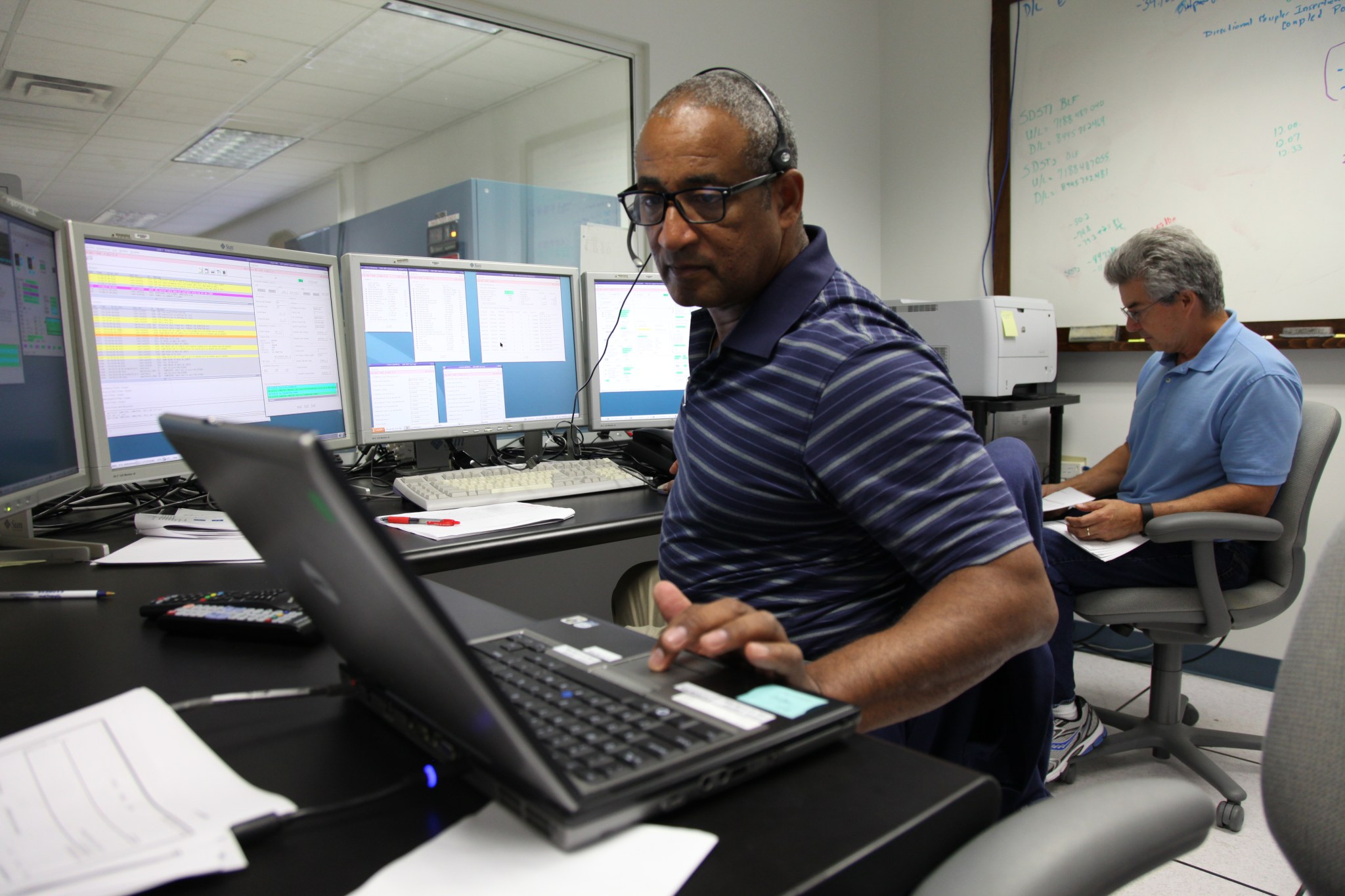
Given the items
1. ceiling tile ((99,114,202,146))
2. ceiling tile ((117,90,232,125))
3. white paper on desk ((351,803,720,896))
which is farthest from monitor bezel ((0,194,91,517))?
ceiling tile ((99,114,202,146))

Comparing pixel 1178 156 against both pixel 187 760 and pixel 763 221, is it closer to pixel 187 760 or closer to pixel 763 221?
pixel 763 221

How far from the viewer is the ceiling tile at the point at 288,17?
290 centimetres

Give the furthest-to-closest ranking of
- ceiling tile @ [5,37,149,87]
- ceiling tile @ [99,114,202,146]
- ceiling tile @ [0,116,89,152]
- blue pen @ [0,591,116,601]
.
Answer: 1. ceiling tile @ [99,114,202,146]
2. ceiling tile @ [0,116,89,152]
3. ceiling tile @ [5,37,149,87]
4. blue pen @ [0,591,116,601]

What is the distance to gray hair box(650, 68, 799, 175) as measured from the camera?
104 centimetres

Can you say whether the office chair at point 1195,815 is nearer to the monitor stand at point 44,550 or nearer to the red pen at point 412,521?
the red pen at point 412,521

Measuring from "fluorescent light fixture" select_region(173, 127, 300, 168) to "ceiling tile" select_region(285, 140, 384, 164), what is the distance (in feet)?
1.51

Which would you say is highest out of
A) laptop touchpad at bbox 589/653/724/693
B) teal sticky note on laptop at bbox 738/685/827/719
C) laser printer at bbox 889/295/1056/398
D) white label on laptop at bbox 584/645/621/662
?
laser printer at bbox 889/295/1056/398

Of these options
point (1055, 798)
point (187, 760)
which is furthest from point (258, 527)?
point (1055, 798)

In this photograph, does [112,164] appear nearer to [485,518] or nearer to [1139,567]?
[485,518]

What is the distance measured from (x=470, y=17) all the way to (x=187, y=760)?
8.87 ft

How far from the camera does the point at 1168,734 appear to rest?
2.25 meters

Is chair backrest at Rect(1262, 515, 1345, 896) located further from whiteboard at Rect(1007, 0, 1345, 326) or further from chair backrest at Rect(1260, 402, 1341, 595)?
whiteboard at Rect(1007, 0, 1345, 326)

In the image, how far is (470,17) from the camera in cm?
270

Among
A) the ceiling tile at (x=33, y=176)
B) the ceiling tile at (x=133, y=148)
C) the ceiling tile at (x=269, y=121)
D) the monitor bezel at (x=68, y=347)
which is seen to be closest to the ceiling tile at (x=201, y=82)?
the ceiling tile at (x=269, y=121)
